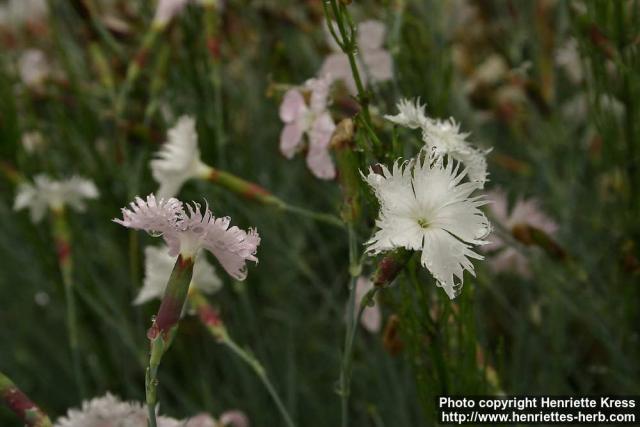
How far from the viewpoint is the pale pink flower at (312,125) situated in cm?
66

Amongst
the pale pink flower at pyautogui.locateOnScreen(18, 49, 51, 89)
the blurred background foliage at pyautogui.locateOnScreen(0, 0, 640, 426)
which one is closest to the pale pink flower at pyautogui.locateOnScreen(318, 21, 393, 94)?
the blurred background foliage at pyautogui.locateOnScreen(0, 0, 640, 426)

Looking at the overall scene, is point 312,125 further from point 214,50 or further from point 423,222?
Result: point 214,50

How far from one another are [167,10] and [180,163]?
300mm

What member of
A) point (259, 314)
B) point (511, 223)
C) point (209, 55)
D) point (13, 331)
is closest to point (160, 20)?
point (209, 55)

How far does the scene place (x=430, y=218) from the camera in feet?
1.72

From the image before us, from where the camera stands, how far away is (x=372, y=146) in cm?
58

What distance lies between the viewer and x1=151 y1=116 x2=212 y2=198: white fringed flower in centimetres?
82

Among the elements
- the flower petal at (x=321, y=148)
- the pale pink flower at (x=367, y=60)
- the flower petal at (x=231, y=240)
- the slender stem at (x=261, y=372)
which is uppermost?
the pale pink flower at (x=367, y=60)

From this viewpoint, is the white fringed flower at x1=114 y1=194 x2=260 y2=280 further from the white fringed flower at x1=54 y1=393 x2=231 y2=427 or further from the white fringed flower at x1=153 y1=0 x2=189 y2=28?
the white fringed flower at x1=153 y1=0 x2=189 y2=28

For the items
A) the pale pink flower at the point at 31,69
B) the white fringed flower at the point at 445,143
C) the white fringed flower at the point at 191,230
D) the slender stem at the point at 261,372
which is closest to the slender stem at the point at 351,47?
the white fringed flower at the point at 445,143

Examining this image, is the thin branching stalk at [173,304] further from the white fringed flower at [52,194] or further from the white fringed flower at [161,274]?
the white fringed flower at [52,194]

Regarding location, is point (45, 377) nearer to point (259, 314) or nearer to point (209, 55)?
point (259, 314)

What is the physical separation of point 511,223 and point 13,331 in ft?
3.14

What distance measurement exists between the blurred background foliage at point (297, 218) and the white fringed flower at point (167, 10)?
30 mm
